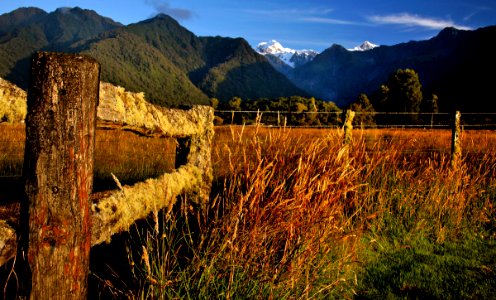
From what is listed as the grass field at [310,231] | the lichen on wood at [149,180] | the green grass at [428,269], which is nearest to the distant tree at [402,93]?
the grass field at [310,231]

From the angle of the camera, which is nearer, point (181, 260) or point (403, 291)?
point (181, 260)

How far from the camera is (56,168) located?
5.07 ft

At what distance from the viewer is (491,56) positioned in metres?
109

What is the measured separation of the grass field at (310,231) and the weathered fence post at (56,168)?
0.33 meters

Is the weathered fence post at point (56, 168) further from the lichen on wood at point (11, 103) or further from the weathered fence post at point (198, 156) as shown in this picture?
the weathered fence post at point (198, 156)

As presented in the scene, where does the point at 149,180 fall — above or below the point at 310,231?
above

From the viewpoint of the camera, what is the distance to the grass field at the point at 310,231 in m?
2.23

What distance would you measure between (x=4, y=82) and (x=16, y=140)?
615cm

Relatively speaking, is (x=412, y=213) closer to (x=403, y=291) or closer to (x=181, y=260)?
(x=403, y=291)

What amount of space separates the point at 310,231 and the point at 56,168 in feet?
5.84

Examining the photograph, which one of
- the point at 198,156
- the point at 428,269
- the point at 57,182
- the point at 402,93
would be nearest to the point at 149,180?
the point at 198,156

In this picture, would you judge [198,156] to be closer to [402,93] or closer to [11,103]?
[11,103]

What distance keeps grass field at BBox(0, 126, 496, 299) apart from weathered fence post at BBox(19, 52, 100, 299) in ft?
1.10

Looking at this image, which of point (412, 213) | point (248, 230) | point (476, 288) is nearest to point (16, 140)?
point (248, 230)
